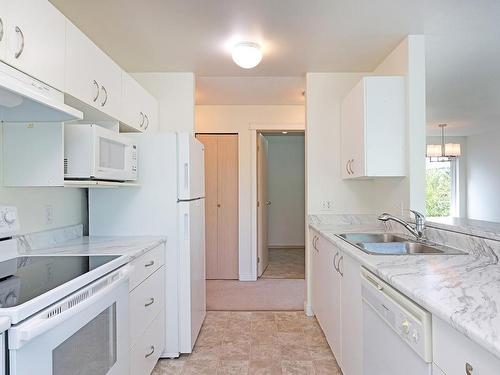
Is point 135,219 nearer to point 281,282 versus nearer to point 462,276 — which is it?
point 462,276

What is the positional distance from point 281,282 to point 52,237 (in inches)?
113

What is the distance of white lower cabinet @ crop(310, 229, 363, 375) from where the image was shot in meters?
1.68

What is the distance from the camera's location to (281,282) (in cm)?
421

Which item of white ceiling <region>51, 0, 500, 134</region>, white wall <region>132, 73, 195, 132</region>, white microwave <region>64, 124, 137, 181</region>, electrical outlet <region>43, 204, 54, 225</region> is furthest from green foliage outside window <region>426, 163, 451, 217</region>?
electrical outlet <region>43, 204, 54, 225</region>

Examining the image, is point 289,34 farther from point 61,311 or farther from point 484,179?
point 484,179

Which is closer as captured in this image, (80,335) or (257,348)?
(80,335)

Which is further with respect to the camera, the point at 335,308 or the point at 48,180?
the point at 335,308

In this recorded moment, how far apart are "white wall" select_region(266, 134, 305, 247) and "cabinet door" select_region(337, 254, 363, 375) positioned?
4687mm

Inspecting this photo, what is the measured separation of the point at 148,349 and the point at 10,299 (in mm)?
1142

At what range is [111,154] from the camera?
1921 millimetres

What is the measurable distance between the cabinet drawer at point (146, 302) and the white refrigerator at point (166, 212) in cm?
11

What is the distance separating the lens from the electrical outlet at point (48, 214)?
1.98 m

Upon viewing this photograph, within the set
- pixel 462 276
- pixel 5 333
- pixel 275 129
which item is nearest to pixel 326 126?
pixel 275 129

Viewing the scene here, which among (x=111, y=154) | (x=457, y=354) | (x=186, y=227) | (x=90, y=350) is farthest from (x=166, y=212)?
(x=457, y=354)
